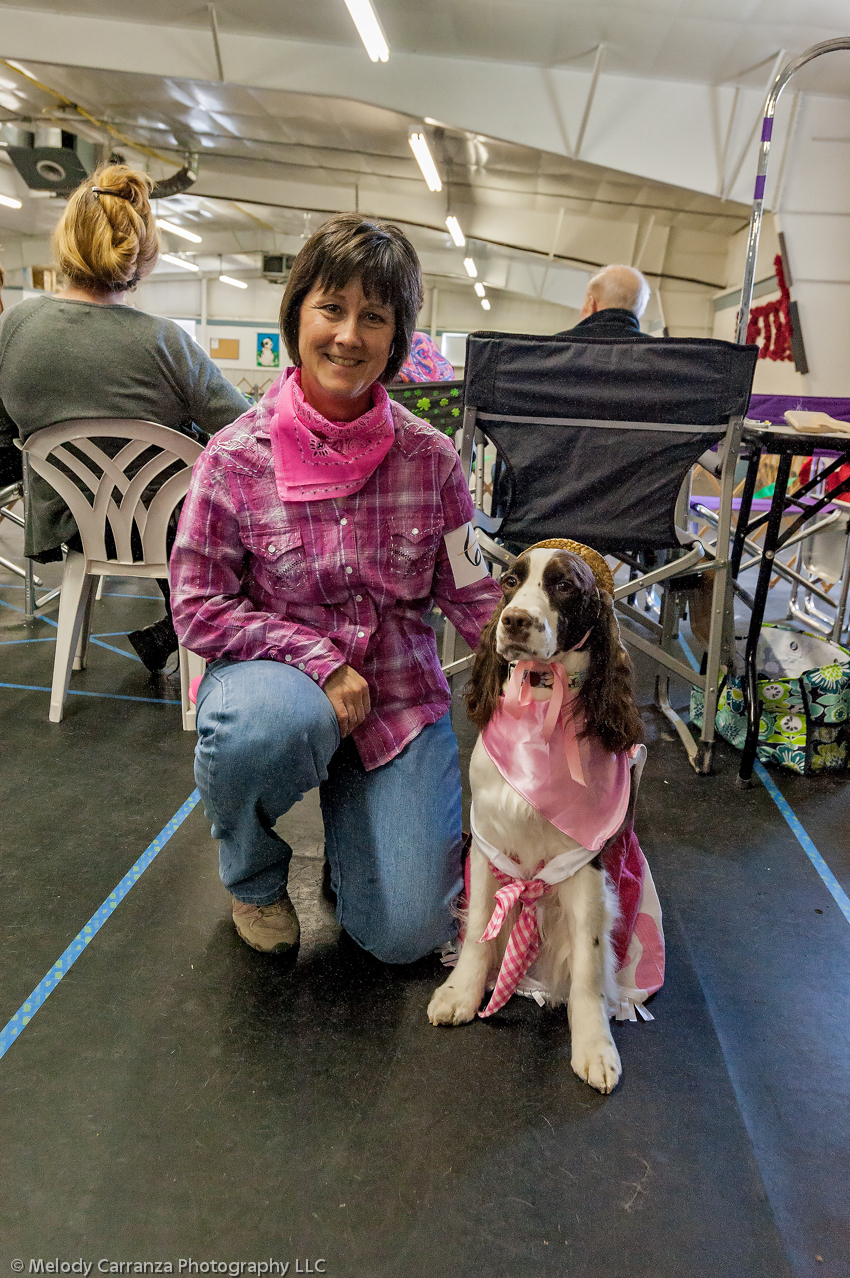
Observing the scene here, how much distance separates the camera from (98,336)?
2283 mm

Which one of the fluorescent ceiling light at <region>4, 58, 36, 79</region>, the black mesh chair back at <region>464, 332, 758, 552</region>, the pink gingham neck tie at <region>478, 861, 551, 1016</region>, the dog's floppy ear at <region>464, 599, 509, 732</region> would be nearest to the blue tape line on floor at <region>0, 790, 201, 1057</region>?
the pink gingham neck tie at <region>478, 861, 551, 1016</region>

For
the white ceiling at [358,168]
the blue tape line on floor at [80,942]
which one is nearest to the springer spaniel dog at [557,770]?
the blue tape line on floor at [80,942]

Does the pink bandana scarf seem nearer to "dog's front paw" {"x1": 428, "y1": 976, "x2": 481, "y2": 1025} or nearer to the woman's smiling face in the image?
the woman's smiling face

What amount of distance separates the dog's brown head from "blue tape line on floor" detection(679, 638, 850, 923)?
902 mm

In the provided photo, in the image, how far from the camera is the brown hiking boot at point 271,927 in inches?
58.6

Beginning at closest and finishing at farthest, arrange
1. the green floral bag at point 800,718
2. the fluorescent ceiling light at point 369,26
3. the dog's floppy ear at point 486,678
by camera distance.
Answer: the dog's floppy ear at point 486,678 → the green floral bag at point 800,718 → the fluorescent ceiling light at point 369,26

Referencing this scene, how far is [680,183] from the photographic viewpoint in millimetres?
7258

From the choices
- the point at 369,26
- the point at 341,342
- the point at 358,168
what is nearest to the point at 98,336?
the point at 341,342

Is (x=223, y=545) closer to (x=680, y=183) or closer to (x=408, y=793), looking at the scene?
(x=408, y=793)

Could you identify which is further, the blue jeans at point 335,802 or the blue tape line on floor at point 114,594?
the blue tape line on floor at point 114,594

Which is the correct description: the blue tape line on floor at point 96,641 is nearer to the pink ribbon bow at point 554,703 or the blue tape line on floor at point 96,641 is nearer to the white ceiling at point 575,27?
the pink ribbon bow at point 554,703

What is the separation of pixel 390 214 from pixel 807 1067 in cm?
1236

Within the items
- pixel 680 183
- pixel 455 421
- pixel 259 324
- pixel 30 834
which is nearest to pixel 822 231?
pixel 680 183

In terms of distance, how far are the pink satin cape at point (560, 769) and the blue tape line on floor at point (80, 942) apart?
0.86m
